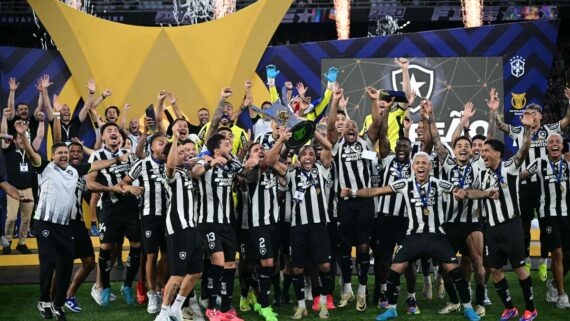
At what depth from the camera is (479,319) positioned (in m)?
9.73

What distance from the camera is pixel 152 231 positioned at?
10242 millimetres

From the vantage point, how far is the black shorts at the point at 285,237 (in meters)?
10.7

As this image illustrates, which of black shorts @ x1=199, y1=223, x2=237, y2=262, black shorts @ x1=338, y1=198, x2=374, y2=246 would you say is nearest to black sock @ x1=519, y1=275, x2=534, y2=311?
black shorts @ x1=338, y1=198, x2=374, y2=246

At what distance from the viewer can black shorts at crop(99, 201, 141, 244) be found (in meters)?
10.9

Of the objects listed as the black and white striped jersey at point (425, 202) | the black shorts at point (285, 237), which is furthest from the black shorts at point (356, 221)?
the black and white striped jersey at point (425, 202)

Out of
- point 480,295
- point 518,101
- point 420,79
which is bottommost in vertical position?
point 480,295

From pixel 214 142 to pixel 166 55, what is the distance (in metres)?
6.86

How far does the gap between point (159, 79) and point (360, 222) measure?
21.3 ft

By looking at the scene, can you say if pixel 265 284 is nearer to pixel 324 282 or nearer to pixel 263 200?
pixel 324 282

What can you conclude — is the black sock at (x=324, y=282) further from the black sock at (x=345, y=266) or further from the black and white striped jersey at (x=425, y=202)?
the black and white striped jersey at (x=425, y=202)

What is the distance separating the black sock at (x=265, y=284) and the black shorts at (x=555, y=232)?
332cm

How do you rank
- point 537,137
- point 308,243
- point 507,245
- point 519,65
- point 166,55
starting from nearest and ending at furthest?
1. point 507,245
2. point 308,243
3. point 537,137
4. point 166,55
5. point 519,65

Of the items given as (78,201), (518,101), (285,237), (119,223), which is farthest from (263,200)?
(518,101)

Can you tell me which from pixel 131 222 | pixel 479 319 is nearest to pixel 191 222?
pixel 131 222
